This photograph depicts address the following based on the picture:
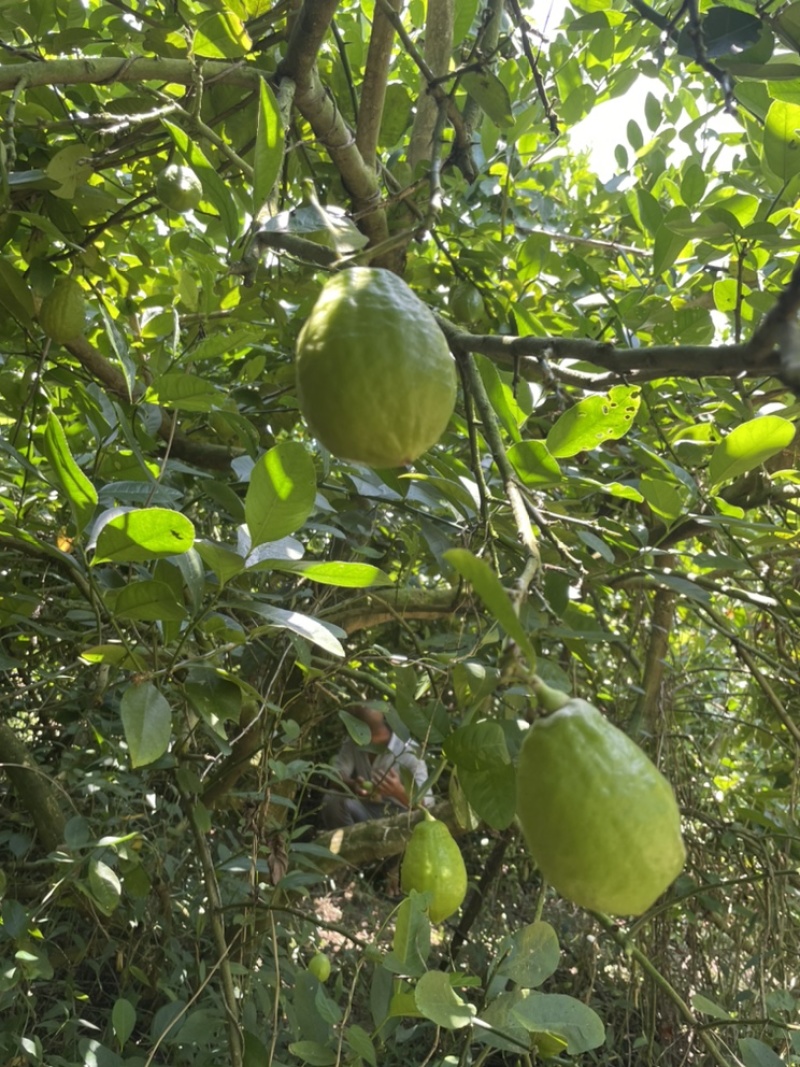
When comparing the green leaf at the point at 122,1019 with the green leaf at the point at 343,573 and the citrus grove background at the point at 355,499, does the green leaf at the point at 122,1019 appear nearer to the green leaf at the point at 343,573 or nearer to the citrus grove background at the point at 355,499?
the citrus grove background at the point at 355,499

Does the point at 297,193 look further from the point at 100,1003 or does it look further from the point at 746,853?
the point at 100,1003

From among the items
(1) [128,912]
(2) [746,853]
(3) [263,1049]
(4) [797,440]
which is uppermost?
(4) [797,440]

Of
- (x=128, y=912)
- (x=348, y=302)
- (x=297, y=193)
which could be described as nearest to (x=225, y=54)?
(x=297, y=193)

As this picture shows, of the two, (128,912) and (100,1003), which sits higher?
(128,912)

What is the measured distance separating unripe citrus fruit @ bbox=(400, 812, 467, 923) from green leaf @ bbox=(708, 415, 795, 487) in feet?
1.74

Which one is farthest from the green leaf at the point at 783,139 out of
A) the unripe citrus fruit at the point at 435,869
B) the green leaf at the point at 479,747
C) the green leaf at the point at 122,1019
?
the green leaf at the point at 122,1019

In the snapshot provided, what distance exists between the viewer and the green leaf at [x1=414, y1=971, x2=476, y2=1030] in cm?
73

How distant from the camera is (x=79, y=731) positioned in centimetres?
171

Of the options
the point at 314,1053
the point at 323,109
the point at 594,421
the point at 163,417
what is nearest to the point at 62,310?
the point at 163,417

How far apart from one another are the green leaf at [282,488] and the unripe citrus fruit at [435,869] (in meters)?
0.49

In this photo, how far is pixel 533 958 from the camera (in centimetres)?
85

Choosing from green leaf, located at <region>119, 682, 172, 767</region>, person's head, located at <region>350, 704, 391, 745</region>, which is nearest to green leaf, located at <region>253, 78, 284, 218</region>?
green leaf, located at <region>119, 682, 172, 767</region>

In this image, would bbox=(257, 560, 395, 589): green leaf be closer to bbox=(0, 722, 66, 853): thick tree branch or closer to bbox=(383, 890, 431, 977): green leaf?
bbox=(383, 890, 431, 977): green leaf

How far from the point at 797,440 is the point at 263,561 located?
1.32 meters
